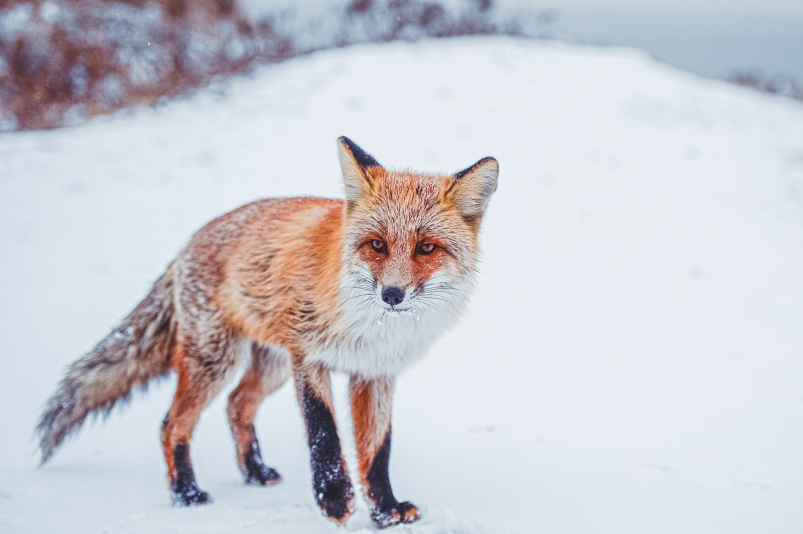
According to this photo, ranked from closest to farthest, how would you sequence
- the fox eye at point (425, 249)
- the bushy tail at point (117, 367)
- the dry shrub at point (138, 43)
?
1. the fox eye at point (425, 249)
2. the bushy tail at point (117, 367)
3. the dry shrub at point (138, 43)

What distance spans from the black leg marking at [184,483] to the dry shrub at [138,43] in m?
10.7

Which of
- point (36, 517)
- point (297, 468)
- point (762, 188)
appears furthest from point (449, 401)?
point (762, 188)

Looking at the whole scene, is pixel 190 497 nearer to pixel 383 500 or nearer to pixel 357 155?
pixel 383 500

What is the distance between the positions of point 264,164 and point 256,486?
715cm

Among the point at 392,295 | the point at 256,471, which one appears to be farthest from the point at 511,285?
the point at 392,295

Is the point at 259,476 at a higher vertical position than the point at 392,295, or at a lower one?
lower

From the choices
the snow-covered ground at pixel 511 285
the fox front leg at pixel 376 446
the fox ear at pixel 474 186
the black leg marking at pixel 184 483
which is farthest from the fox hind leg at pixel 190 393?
the fox ear at pixel 474 186

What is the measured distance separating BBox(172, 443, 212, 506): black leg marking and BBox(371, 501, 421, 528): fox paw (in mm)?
987

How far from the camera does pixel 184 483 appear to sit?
10.7 ft

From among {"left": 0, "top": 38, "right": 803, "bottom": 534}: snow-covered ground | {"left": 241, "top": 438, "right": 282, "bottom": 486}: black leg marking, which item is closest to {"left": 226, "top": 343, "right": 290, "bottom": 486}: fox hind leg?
{"left": 241, "top": 438, "right": 282, "bottom": 486}: black leg marking

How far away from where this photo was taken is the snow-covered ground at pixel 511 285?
126 inches

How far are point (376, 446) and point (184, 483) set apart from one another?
1134mm

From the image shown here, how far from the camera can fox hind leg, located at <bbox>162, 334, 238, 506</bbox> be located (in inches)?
131

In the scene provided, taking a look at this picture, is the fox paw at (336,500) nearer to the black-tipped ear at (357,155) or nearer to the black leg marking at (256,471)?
the black leg marking at (256,471)
